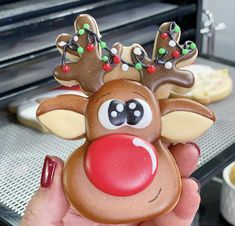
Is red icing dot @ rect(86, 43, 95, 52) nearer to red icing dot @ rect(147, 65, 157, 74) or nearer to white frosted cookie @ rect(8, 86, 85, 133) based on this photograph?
Result: red icing dot @ rect(147, 65, 157, 74)

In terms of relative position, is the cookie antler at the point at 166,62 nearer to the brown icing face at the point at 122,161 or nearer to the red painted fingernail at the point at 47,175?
the brown icing face at the point at 122,161

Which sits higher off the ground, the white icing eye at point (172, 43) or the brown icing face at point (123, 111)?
the white icing eye at point (172, 43)

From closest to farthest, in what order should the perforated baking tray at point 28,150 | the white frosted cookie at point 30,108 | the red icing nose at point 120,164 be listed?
1. the red icing nose at point 120,164
2. the perforated baking tray at point 28,150
3. the white frosted cookie at point 30,108

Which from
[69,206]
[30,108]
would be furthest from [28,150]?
[69,206]

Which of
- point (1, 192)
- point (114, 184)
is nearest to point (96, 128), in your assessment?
point (114, 184)

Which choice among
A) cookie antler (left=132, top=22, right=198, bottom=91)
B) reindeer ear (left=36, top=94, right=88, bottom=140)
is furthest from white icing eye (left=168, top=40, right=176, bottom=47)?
reindeer ear (left=36, top=94, right=88, bottom=140)

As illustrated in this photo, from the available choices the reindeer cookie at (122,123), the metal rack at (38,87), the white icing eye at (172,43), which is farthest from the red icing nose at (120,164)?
the metal rack at (38,87)
